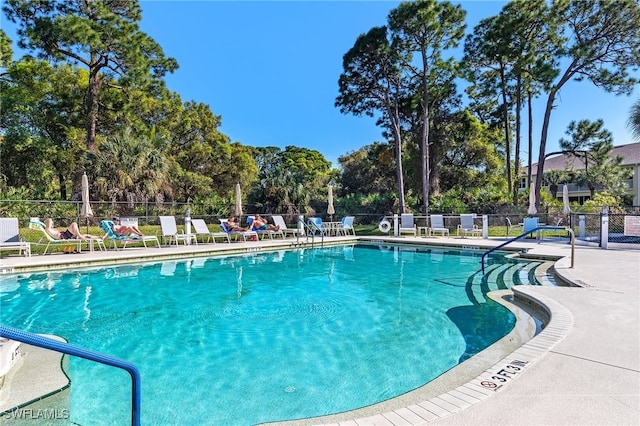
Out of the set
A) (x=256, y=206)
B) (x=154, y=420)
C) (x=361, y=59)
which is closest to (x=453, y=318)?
(x=154, y=420)

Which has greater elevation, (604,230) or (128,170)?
(128,170)

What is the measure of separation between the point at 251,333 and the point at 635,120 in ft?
55.7

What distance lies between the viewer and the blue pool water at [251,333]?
113 inches

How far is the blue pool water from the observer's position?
288 centimetres

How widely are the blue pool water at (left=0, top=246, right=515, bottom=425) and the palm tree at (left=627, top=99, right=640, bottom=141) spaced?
11687 millimetres

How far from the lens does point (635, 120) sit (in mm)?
14070

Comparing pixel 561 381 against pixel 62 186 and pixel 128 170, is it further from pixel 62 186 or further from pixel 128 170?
pixel 62 186

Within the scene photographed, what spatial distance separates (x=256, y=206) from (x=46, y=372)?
15.3 metres

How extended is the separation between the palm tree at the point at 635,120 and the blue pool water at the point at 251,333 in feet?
38.3

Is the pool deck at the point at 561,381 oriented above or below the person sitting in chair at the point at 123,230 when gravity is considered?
below

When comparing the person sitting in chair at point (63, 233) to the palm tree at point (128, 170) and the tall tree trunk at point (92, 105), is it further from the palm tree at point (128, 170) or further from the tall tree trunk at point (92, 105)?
the tall tree trunk at point (92, 105)

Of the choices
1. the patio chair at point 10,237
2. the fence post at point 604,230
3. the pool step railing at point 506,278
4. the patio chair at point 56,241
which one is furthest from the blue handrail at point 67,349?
the fence post at point 604,230

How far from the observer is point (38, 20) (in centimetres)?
1573

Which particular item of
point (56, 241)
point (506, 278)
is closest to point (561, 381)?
point (506, 278)
